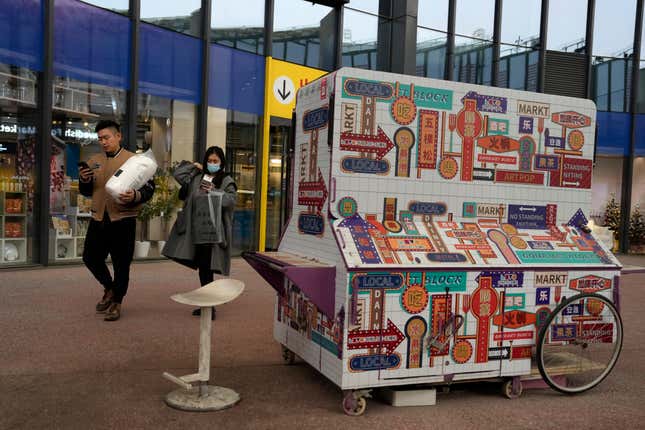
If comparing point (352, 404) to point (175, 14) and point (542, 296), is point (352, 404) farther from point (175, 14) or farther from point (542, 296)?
point (175, 14)

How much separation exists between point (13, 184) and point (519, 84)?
38.9 feet

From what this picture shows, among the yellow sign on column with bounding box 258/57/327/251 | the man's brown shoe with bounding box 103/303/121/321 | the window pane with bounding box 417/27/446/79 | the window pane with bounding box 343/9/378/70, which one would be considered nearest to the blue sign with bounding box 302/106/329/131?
the man's brown shoe with bounding box 103/303/121/321

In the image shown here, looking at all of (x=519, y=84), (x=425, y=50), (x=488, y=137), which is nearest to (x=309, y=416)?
(x=488, y=137)

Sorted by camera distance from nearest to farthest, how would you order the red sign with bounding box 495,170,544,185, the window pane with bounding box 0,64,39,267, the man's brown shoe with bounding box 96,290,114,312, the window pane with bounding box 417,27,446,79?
1. the red sign with bounding box 495,170,544,185
2. the man's brown shoe with bounding box 96,290,114,312
3. the window pane with bounding box 0,64,39,267
4. the window pane with bounding box 417,27,446,79

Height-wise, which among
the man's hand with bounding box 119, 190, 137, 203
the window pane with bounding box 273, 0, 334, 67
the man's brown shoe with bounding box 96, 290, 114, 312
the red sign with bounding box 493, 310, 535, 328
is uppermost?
the window pane with bounding box 273, 0, 334, 67

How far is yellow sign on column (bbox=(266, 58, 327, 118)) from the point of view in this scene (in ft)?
39.7

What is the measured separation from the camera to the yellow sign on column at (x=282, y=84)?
12094 mm

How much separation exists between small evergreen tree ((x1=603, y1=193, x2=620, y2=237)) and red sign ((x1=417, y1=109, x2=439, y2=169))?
14431 millimetres

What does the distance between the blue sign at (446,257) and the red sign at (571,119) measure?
129cm

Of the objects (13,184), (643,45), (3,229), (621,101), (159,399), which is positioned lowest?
(159,399)

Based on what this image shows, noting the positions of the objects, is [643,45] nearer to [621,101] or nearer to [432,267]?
[621,101]

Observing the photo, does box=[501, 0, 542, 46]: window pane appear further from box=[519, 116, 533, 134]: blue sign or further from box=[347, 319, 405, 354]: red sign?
box=[347, 319, 405, 354]: red sign

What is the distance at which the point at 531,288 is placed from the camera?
4074mm

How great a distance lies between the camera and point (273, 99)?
1217 cm
